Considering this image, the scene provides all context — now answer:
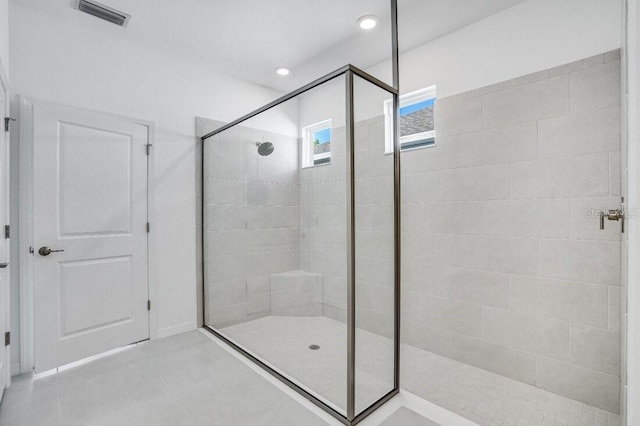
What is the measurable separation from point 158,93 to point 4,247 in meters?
1.68

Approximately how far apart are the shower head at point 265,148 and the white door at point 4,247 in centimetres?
165

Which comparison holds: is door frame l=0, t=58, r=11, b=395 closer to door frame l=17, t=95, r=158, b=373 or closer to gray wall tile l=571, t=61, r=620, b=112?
door frame l=17, t=95, r=158, b=373

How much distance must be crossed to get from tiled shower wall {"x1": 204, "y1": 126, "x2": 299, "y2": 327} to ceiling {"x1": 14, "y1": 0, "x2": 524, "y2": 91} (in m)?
0.75

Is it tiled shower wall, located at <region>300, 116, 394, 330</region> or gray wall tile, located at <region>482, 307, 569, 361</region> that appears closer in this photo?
tiled shower wall, located at <region>300, 116, 394, 330</region>

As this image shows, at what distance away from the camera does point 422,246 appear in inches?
105

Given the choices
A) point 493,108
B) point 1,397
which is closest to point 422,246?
point 493,108

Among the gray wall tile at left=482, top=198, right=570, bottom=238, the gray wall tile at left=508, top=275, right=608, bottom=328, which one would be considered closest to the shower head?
the gray wall tile at left=482, top=198, right=570, bottom=238

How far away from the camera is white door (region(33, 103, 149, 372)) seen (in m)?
2.33

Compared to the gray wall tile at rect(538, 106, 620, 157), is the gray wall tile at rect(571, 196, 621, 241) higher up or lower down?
lower down

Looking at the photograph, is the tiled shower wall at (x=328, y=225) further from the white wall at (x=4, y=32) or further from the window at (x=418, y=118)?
the white wall at (x=4, y=32)

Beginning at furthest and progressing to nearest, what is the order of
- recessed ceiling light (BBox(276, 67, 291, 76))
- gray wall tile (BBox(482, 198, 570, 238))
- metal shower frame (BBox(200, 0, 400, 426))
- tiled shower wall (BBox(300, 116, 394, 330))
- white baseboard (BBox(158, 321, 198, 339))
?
recessed ceiling light (BBox(276, 67, 291, 76)) → white baseboard (BBox(158, 321, 198, 339)) → gray wall tile (BBox(482, 198, 570, 238)) → tiled shower wall (BBox(300, 116, 394, 330)) → metal shower frame (BBox(200, 0, 400, 426))

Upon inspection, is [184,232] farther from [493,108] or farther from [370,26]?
[493,108]

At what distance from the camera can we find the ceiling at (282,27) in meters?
2.23

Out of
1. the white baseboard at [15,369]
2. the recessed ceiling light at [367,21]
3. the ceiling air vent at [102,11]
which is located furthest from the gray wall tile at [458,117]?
the white baseboard at [15,369]
